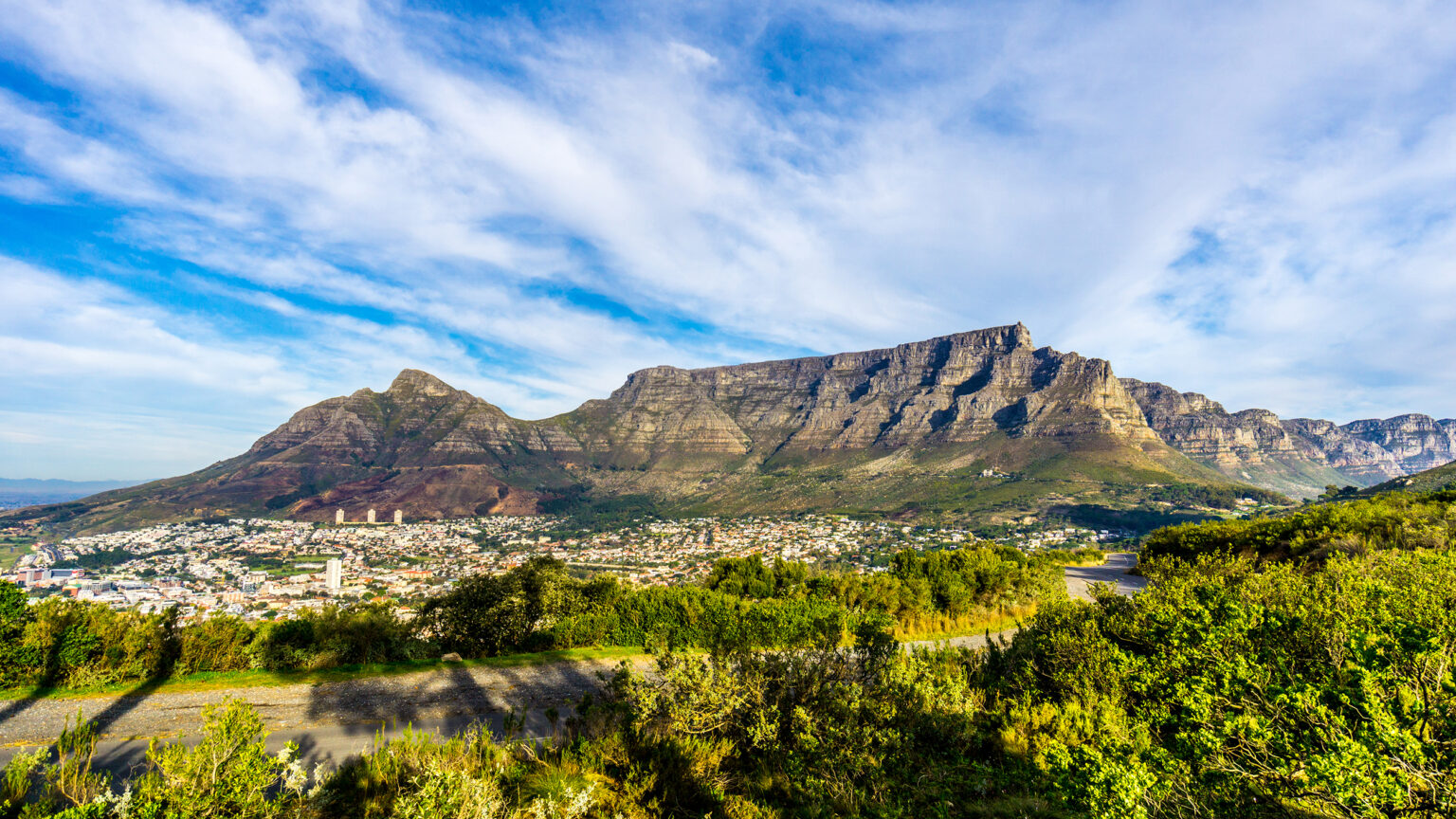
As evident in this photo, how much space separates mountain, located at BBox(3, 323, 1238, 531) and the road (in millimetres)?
98505

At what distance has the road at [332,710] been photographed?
29.2ft

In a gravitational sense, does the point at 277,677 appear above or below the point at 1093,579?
above

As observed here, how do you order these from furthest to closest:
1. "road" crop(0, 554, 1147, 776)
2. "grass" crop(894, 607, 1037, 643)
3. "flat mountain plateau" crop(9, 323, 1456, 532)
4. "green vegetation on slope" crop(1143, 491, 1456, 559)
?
"flat mountain plateau" crop(9, 323, 1456, 532) → "grass" crop(894, 607, 1037, 643) → "green vegetation on slope" crop(1143, 491, 1456, 559) → "road" crop(0, 554, 1147, 776)

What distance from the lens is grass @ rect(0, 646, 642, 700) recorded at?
1061 cm

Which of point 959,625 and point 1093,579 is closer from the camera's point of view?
point 959,625

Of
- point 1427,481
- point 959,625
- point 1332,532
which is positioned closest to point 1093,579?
point 1332,532

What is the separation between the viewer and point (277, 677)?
1230 centimetres

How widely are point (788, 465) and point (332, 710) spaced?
169363mm

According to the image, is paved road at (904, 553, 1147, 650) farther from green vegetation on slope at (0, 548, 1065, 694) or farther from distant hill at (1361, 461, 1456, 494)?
distant hill at (1361, 461, 1456, 494)

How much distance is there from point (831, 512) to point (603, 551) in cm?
5167

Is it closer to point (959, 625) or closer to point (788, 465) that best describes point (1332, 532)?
point (959, 625)

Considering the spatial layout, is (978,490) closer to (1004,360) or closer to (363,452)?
(1004,360)

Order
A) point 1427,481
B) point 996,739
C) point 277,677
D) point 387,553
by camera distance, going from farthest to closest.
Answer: point 387,553
point 1427,481
point 277,677
point 996,739

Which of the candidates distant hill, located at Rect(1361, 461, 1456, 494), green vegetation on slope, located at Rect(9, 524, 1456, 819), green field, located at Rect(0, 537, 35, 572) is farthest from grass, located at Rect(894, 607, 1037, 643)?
green field, located at Rect(0, 537, 35, 572)
